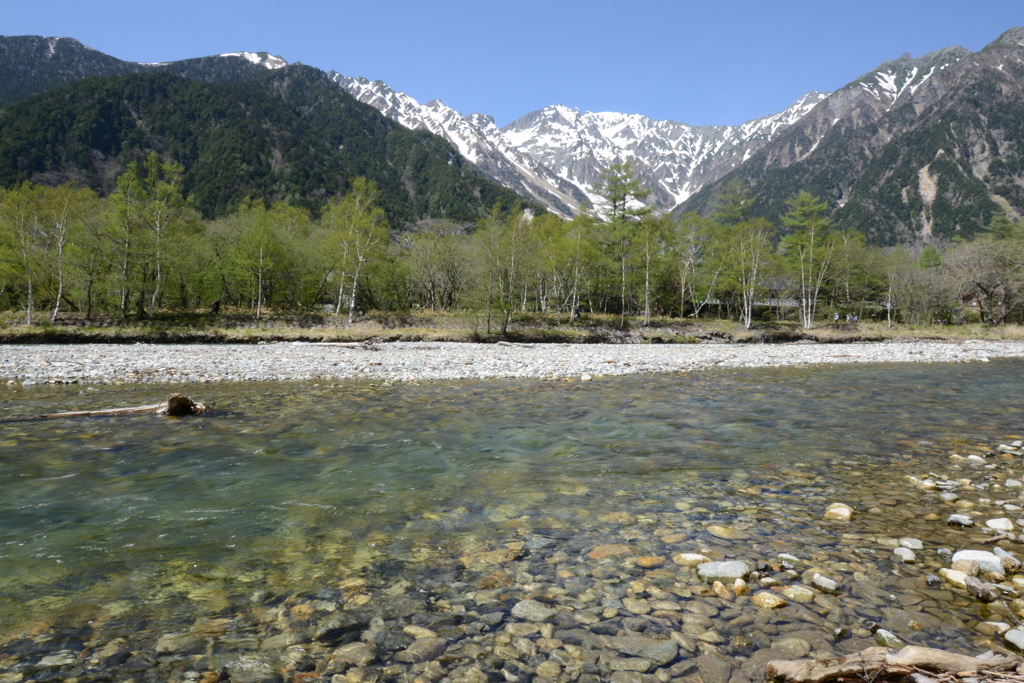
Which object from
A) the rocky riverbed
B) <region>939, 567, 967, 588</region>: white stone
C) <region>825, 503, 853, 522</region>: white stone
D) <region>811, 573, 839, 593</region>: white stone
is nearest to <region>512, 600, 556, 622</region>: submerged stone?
the rocky riverbed

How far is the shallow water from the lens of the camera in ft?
13.6

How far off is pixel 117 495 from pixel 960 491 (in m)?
10.7

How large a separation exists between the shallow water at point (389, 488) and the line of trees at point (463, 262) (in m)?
31.0

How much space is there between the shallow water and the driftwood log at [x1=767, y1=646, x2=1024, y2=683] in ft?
2.75

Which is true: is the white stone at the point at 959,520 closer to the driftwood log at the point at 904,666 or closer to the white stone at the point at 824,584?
the white stone at the point at 824,584

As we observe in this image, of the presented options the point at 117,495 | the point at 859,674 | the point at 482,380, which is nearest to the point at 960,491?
the point at 859,674

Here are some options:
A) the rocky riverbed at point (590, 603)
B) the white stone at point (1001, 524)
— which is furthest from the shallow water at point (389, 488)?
the white stone at point (1001, 524)

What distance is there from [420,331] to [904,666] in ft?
131

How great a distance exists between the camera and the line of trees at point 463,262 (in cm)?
4103

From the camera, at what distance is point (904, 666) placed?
100.0 inches

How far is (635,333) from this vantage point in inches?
1873

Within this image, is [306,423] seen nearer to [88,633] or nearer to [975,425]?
[88,633]

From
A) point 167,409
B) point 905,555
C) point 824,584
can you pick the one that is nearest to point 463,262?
point 167,409

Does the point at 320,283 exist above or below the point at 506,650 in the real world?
above
